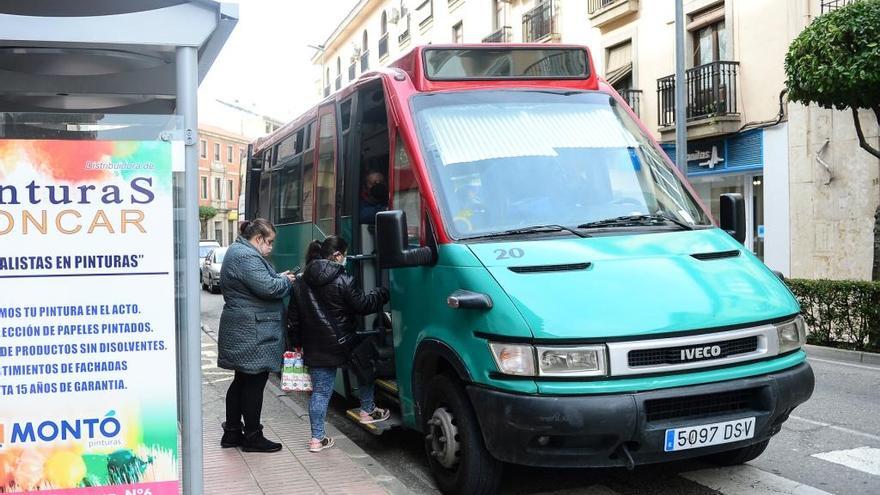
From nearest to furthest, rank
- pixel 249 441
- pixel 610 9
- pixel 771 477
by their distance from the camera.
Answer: pixel 771 477 < pixel 249 441 < pixel 610 9

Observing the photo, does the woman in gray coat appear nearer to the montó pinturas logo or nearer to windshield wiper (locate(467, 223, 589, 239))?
windshield wiper (locate(467, 223, 589, 239))

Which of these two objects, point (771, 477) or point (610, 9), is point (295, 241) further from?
point (610, 9)

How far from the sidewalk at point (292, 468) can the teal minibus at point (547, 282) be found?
43 centimetres

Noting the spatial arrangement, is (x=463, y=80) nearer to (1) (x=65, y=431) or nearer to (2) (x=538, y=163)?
(2) (x=538, y=163)

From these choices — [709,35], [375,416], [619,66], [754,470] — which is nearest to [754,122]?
[709,35]

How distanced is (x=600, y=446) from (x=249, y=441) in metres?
2.75

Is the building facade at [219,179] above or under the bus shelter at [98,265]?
above

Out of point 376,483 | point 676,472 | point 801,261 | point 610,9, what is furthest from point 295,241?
point 610,9

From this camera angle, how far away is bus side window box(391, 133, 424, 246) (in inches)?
210

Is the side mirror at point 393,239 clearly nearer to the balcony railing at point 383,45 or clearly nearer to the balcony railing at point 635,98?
the balcony railing at point 635,98

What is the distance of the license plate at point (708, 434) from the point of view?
419cm

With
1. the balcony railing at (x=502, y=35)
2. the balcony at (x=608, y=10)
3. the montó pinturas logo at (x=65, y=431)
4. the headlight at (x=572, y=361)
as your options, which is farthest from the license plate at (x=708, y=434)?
the balcony railing at (x=502, y=35)

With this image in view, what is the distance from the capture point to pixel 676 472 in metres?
Answer: 5.32

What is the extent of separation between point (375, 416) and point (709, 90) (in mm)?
14909
